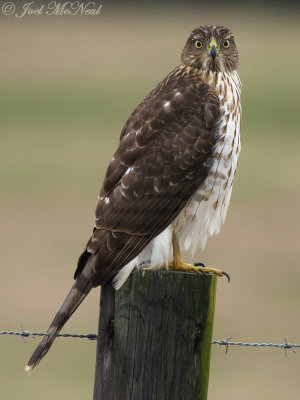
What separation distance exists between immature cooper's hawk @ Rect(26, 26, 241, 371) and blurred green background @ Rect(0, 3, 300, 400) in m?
5.33

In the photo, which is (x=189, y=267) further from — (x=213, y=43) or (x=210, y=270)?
(x=213, y=43)

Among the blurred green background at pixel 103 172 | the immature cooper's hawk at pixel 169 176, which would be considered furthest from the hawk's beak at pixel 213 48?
the blurred green background at pixel 103 172

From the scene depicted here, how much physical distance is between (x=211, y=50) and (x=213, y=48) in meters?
0.03

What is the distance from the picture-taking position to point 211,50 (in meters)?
6.00

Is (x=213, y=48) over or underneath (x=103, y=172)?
underneath

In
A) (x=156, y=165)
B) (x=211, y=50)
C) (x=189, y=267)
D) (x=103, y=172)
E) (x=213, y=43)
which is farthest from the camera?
(x=103, y=172)

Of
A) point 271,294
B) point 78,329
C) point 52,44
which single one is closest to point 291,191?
point 271,294

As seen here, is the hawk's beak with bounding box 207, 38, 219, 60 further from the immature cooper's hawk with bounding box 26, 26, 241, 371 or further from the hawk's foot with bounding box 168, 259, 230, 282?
the hawk's foot with bounding box 168, 259, 230, 282

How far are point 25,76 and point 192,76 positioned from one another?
31.6 meters

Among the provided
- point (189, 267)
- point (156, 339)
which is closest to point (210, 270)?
point (189, 267)

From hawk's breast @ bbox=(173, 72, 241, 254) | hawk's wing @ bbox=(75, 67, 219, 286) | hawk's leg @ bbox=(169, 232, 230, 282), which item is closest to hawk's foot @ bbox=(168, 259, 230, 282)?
hawk's leg @ bbox=(169, 232, 230, 282)

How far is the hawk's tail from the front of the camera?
15.2 feet

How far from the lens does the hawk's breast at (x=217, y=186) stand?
18.2 ft

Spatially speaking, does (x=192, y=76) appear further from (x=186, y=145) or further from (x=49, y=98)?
(x=49, y=98)
